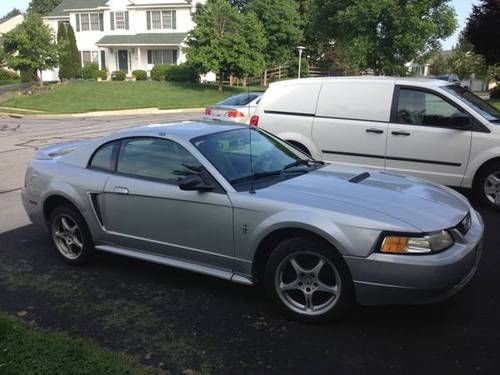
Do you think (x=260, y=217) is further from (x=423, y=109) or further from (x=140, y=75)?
(x=140, y=75)

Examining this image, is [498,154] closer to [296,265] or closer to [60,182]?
[296,265]

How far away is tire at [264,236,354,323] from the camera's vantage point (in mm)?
3889

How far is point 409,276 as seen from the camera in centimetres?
366

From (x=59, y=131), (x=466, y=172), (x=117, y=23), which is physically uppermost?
(x=117, y=23)

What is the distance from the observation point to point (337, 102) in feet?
26.6

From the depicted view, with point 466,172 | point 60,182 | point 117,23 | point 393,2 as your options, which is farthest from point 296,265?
point 117,23

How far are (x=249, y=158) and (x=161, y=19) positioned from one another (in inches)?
1847

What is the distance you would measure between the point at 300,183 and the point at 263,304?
1046 mm

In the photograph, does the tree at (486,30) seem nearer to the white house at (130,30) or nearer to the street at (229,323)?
the street at (229,323)

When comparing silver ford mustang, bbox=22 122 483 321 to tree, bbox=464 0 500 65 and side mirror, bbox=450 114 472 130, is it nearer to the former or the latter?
side mirror, bbox=450 114 472 130

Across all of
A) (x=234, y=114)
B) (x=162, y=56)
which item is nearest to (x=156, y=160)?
(x=234, y=114)

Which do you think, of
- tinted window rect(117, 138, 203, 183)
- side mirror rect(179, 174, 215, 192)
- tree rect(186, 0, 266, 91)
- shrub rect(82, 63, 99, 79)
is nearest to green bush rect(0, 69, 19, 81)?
shrub rect(82, 63, 99, 79)

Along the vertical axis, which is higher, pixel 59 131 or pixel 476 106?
pixel 476 106

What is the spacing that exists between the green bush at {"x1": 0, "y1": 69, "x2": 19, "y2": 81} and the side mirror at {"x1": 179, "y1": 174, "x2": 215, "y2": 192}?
49.1m
